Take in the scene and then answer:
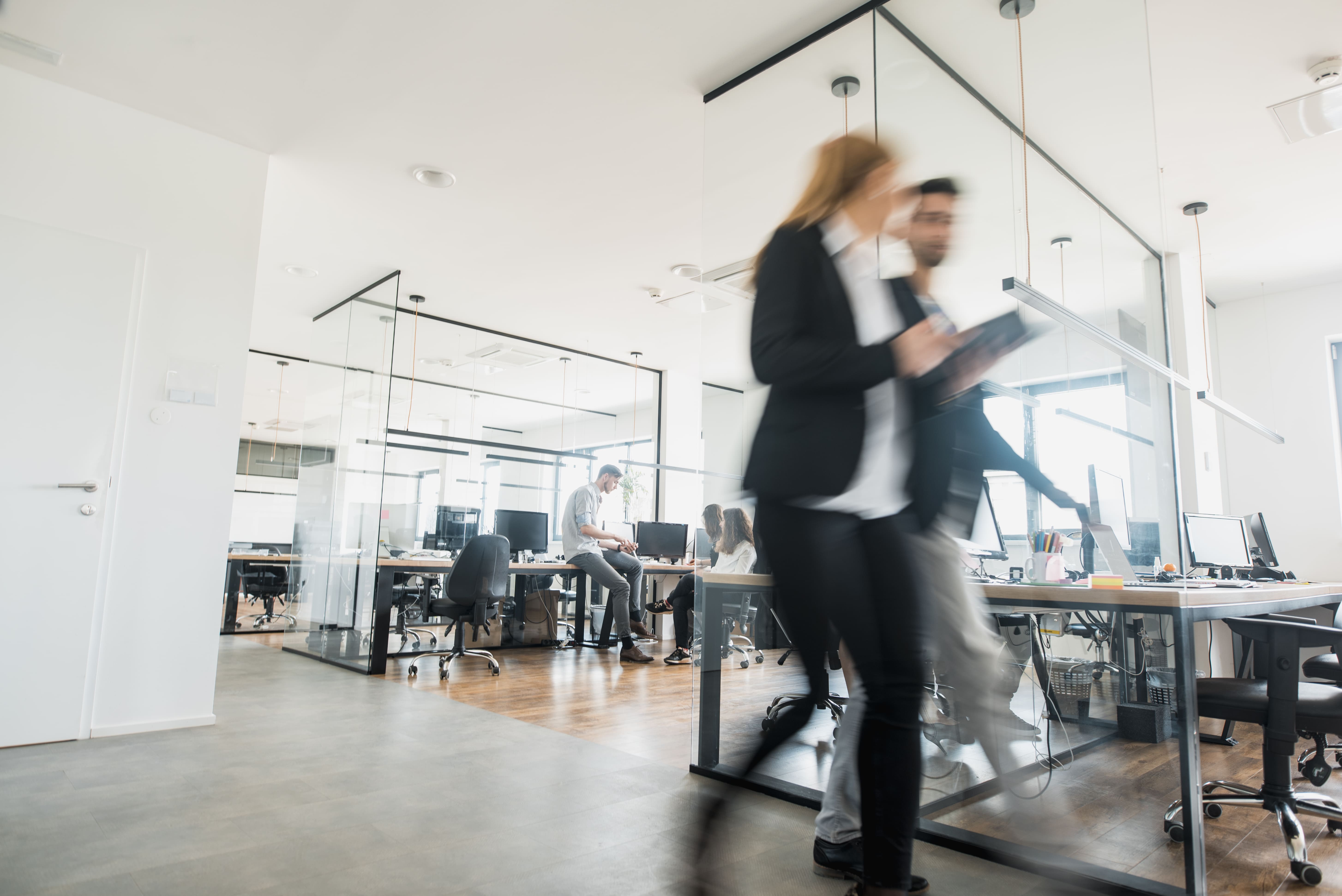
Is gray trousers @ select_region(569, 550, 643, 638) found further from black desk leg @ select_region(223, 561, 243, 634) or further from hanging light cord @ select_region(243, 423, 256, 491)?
hanging light cord @ select_region(243, 423, 256, 491)

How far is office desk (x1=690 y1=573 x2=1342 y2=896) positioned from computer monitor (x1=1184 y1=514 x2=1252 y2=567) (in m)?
1.41

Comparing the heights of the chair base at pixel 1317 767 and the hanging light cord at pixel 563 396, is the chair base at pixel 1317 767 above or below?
below

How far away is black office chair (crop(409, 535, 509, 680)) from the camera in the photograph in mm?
4949

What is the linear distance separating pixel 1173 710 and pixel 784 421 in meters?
1.35

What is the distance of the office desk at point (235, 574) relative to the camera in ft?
23.3

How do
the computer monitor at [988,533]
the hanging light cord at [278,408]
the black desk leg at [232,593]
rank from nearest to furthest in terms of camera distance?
the computer monitor at [988,533], the black desk leg at [232,593], the hanging light cord at [278,408]

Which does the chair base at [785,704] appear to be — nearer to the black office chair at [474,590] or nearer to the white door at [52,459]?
the white door at [52,459]

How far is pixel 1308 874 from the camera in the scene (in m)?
1.85

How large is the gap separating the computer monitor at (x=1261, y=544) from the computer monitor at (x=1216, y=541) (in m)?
0.41

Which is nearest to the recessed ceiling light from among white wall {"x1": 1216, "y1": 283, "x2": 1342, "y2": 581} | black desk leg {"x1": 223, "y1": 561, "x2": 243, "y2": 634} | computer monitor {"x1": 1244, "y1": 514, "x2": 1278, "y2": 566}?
black desk leg {"x1": 223, "y1": 561, "x2": 243, "y2": 634}

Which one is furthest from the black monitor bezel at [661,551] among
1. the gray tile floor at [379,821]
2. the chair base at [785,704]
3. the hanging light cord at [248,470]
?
the hanging light cord at [248,470]

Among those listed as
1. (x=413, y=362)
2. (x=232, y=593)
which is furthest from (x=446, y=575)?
(x=232, y=593)

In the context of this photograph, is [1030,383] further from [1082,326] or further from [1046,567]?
[1046,567]

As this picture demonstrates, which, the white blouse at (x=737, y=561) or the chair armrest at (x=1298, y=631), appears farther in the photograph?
the white blouse at (x=737, y=561)
